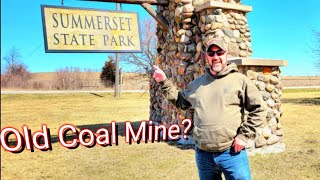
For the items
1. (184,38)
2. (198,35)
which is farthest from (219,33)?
(184,38)

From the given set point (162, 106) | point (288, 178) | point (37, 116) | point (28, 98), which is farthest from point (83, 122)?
point (28, 98)

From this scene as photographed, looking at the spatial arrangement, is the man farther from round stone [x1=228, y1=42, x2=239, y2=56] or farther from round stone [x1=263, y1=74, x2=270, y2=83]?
round stone [x1=228, y1=42, x2=239, y2=56]

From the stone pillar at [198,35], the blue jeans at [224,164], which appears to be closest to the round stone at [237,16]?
the stone pillar at [198,35]

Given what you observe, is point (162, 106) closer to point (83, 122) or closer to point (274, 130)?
point (274, 130)

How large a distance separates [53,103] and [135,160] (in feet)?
41.5

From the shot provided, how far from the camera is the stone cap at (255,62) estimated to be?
5.24 m

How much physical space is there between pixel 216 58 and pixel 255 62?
296 cm

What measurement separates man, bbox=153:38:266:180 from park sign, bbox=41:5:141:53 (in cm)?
354

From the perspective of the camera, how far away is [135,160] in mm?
5523

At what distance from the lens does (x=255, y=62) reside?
5.34 m

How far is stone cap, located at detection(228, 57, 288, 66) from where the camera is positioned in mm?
5245

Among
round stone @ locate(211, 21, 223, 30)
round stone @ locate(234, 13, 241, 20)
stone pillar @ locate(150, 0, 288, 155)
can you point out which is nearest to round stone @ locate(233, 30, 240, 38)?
stone pillar @ locate(150, 0, 288, 155)

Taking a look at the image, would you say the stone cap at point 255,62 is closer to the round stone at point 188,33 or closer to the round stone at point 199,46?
the round stone at point 199,46

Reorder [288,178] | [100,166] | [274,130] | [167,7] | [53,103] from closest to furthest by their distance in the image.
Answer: [288,178] → [100,166] → [274,130] → [167,7] → [53,103]
